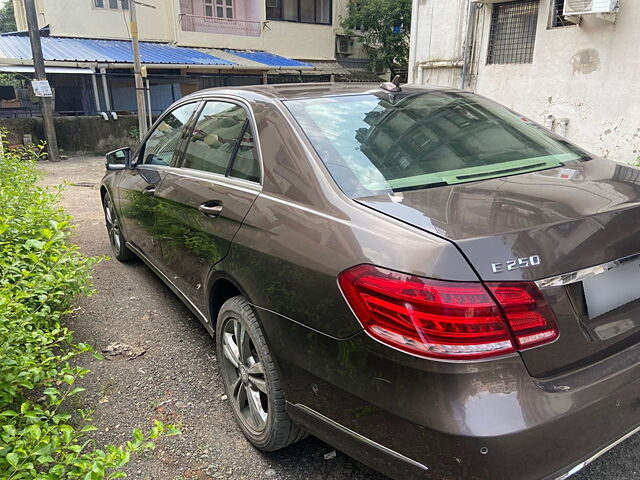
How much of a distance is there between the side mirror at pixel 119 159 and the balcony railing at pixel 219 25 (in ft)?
55.4

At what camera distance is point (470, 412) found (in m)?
1.54

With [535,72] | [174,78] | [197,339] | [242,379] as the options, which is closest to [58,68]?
[174,78]

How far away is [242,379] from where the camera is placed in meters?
2.58

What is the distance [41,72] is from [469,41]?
33.5 ft

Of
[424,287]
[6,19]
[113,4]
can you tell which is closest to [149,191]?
[424,287]

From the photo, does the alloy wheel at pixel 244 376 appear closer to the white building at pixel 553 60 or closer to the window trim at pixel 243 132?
the window trim at pixel 243 132

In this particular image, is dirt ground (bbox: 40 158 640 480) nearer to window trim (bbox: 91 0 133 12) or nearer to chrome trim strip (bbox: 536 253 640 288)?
chrome trim strip (bbox: 536 253 640 288)

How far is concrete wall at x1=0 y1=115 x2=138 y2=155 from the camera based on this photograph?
1332 cm

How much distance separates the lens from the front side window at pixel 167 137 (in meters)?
3.62

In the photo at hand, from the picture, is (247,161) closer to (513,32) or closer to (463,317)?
(463,317)

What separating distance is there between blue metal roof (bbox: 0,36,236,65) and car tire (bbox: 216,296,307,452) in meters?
15.0

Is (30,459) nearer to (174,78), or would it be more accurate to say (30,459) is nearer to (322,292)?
(322,292)

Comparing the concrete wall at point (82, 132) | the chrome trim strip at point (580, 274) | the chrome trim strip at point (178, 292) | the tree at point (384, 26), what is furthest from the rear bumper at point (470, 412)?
the tree at point (384, 26)

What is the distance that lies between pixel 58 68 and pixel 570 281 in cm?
1692
